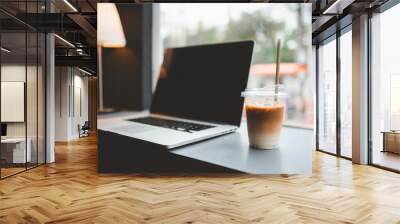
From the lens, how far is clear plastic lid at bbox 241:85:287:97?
5.16m

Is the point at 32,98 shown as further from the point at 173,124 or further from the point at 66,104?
the point at 66,104

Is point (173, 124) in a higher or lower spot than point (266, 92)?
lower

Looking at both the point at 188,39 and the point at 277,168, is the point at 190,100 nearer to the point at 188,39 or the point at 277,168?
the point at 188,39

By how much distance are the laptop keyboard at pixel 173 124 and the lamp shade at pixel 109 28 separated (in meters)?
1.15

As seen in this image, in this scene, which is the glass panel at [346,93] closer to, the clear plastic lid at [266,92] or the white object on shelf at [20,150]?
the clear plastic lid at [266,92]

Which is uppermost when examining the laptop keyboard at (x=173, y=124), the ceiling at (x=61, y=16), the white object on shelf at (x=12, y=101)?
the ceiling at (x=61, y=16)

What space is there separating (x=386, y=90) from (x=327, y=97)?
250 centimetres

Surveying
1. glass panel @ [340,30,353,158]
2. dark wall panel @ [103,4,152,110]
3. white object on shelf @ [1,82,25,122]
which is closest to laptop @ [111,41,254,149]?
dark wall panel @ [103,4,152,110]

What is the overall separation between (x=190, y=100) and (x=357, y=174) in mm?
2734

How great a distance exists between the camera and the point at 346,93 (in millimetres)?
7328

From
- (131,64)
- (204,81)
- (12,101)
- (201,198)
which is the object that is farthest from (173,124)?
(12,101)

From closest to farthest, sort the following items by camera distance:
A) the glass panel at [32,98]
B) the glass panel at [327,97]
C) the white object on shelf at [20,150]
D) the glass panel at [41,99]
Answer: the white object on shelf at [20,150]
the glass panel at [32,98]
the glass panel at [41,99]
the glass panel at [327,97]

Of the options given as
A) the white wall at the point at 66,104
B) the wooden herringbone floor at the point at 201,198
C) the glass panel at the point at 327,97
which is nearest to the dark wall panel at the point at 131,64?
the wooden herringbone floor at the point at 201,198

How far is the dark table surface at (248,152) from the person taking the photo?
5.11m
